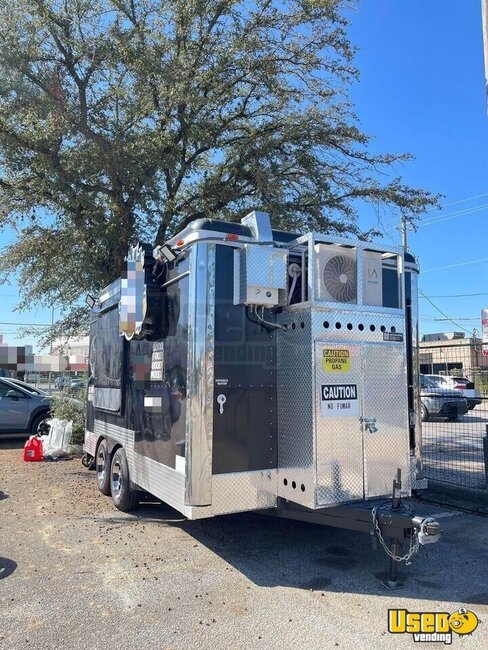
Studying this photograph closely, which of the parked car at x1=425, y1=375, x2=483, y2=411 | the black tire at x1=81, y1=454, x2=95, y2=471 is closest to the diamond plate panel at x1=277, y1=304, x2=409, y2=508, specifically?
the parked car at x1=425, y1=375, x2=483, y2=411

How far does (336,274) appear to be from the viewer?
487cm

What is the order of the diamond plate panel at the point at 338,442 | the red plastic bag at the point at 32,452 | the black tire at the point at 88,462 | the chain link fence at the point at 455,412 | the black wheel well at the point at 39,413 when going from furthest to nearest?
the black wheel well at the point at 39,413 < the red plastic bag at the point at 32,452 < the black tire at the point at 88,462 < the chain link fence at the point at 455,412 < the diamond plate panel at the point at 338,442

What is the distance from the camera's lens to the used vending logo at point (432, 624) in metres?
3.68

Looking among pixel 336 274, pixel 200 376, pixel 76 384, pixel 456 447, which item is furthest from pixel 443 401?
pixel 76 384

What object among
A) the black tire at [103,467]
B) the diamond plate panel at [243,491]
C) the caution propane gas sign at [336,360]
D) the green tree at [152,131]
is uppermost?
the green tree at [152,131]

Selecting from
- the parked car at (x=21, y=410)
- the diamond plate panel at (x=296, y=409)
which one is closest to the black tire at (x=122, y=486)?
the diamond plate panel at (x=296, y=409)

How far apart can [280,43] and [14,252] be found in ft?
23.1

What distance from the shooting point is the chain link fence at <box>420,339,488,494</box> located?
310 inches

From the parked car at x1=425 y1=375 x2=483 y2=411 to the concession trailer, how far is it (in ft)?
12.4

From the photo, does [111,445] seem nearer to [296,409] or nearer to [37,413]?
[296,409]

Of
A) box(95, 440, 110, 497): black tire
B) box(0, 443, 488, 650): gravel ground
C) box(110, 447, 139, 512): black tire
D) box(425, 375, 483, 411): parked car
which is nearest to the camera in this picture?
box(0, 443, 488, 650): gravel ground

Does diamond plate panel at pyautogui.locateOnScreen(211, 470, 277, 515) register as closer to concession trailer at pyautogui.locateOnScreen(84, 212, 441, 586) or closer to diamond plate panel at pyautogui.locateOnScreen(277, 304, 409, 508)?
concession trailer at pyautogui.locateOnScreen(84, 212, 441, 586)

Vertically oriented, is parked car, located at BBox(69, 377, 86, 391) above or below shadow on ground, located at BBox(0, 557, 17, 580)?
above

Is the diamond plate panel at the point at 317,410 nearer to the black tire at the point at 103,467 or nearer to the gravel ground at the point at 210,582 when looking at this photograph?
the gravel ground at the point at 210,582
